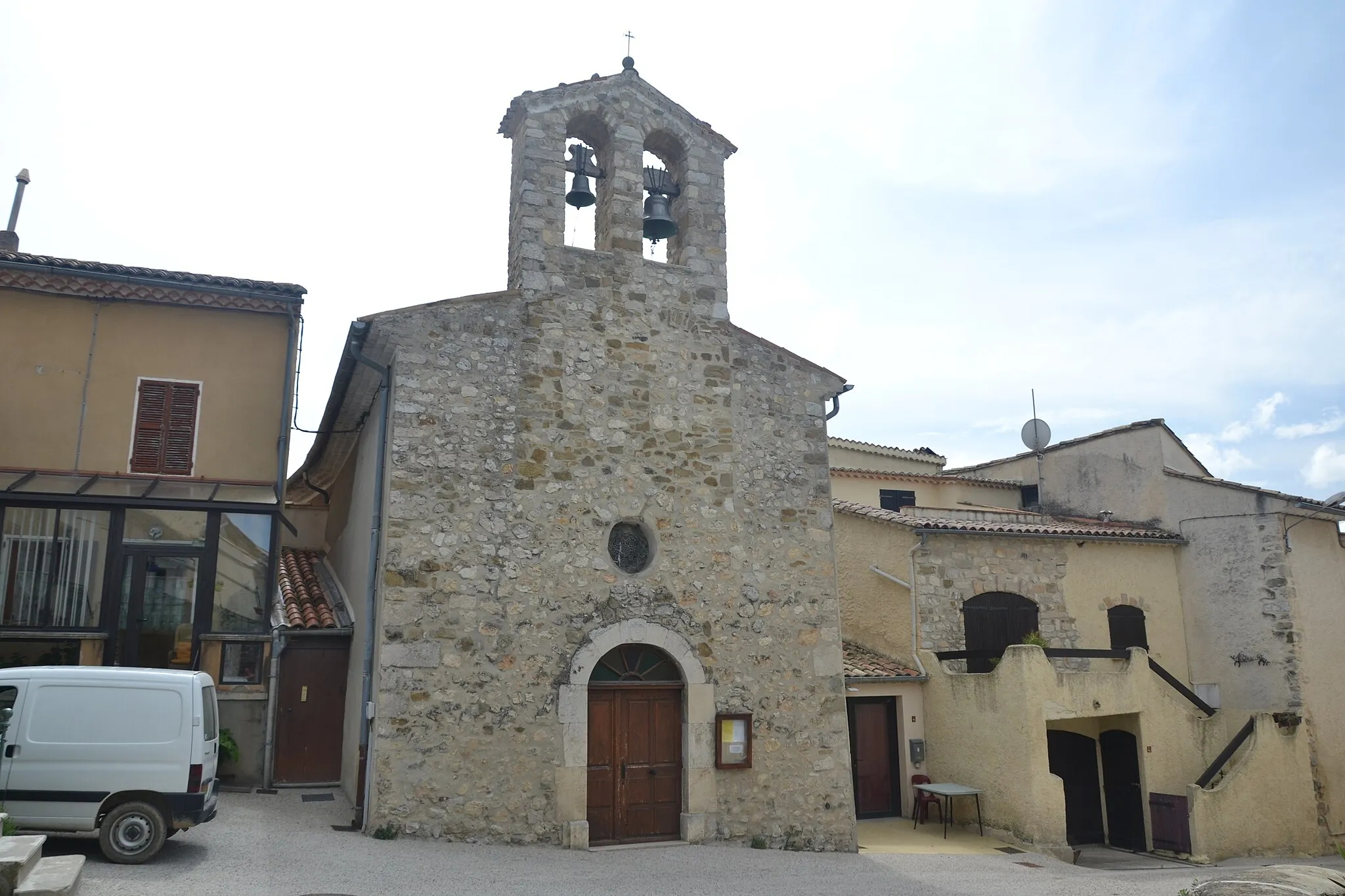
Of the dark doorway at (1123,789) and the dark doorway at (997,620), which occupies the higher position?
the dark doorway at (997,620)

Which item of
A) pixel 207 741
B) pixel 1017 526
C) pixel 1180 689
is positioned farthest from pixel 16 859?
pixel 1180 689

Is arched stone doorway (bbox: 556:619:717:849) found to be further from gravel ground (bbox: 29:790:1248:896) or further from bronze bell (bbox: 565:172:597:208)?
bronze bell (bbox: 565:172:597:208)

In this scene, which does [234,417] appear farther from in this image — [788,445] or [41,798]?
[788,445]

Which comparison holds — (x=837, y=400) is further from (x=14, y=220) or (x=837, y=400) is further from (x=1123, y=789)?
(x=14, y=220)

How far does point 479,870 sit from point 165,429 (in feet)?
25.6

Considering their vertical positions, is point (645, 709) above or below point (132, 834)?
above

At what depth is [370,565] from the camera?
1141cm

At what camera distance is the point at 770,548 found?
12.3 meters

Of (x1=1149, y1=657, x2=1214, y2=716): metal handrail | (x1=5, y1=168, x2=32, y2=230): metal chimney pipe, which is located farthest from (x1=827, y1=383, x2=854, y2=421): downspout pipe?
(x1=5, y1=168, x2=32, y2=230): metal chimney pipe

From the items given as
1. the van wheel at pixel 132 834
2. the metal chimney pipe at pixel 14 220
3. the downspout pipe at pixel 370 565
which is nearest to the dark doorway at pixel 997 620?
the downspout pipe at pixel 370 565

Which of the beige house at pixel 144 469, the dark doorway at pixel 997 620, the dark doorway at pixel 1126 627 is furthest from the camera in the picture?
the dark doorway at pixel 1126 627

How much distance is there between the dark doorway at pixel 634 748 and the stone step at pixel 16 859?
548 cm

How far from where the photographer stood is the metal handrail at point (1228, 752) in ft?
49.3

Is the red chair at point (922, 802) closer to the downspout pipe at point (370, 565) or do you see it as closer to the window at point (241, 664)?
the downspout pipe at point (370, 565)
